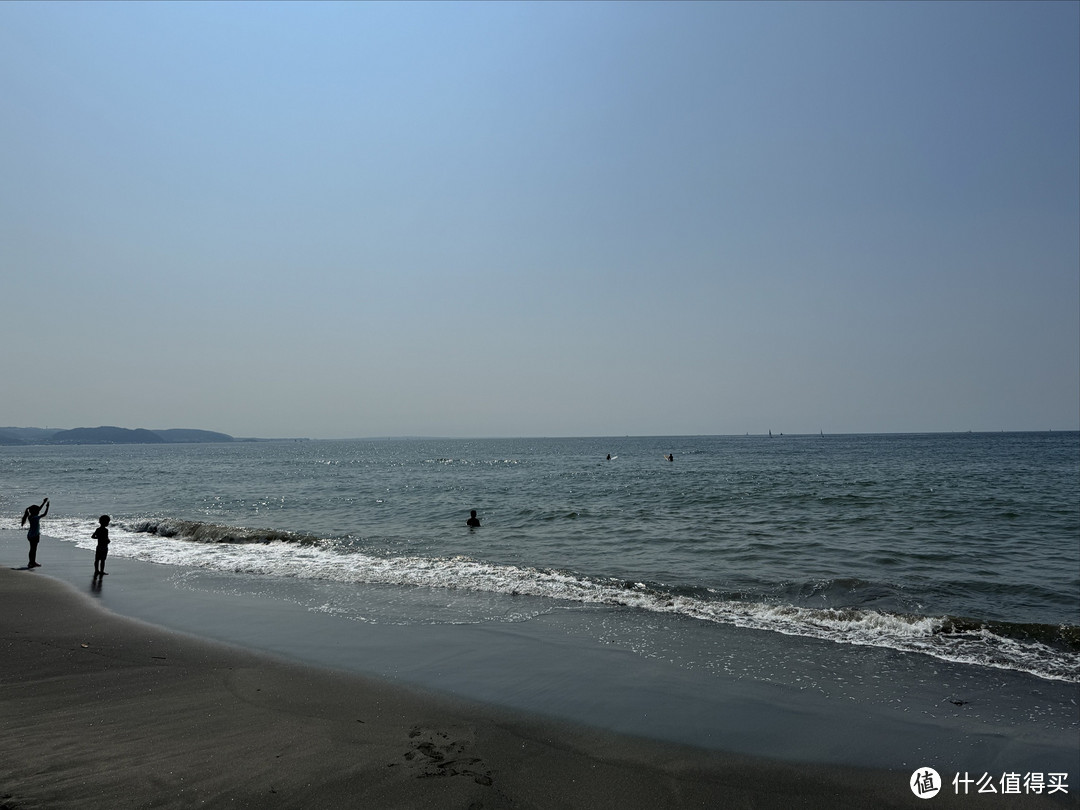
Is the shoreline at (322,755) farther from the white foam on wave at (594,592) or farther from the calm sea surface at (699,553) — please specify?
the white foam on wave at (594,592)

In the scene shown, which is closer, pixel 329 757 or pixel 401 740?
pixel 329 757

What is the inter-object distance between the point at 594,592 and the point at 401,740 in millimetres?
7688

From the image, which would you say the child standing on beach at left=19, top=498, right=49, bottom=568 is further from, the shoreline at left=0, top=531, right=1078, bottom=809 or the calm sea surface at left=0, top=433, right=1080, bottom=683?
the shoreline at left=0, top=531, right=1078, bottom=809

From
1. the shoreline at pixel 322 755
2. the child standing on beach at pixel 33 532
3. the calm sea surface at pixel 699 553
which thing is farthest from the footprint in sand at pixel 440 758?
the child standing on beach at pixel 33 532

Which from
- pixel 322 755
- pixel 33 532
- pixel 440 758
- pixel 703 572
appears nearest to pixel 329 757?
pixel 322 755

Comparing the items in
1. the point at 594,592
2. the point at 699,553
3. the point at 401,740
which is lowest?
the point at 594,592

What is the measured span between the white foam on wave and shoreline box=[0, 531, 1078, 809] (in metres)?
1.51

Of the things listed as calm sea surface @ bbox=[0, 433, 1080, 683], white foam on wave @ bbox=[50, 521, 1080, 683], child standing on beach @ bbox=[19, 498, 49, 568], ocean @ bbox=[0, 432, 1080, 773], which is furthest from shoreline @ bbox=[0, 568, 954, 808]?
child standing on beach @ bbox=[19, 498, 49, 568]

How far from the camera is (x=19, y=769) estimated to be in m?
5.25

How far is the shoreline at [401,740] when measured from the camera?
5.18 meters

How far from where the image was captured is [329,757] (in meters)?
5.70

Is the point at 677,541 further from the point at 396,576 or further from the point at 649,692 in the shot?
the point at 649,692

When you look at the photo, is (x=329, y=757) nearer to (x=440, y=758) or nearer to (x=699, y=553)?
(x=440, y=758)

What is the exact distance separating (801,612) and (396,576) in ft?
31.4
